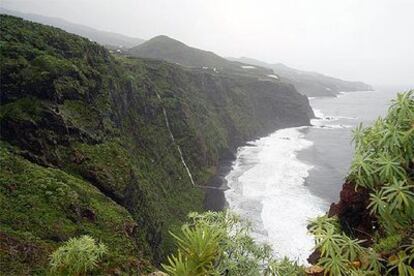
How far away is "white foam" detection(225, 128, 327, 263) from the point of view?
4016cm

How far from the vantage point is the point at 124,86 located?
49750 mm

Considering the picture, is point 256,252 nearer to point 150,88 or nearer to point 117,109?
point 117,109

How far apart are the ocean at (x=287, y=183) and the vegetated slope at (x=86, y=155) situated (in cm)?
678

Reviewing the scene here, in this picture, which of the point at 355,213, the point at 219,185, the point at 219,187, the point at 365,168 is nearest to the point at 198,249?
the point at 365,168

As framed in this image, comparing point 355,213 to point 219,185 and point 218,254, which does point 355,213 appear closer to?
point 218,254

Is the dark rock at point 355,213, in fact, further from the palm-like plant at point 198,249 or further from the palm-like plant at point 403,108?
the palm-like plant at point 198,249

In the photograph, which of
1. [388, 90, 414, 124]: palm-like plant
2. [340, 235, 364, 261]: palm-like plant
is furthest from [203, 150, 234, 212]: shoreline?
[388, 90, 414, 124]: palm-like plant

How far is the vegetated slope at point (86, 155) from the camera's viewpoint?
73.5 feet

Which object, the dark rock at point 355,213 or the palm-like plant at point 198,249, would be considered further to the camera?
the dark rock at point 355,213

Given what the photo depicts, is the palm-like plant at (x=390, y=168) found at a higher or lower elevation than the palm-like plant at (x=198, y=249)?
higher

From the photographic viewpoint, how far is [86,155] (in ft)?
105

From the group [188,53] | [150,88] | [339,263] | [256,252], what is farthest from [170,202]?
[188,53]

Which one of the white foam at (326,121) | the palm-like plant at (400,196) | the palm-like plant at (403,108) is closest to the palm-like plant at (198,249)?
the palm-like plant at (400,196)

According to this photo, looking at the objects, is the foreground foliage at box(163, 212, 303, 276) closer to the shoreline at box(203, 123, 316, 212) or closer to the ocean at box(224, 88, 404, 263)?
Result: the ocean at box(224, 88, 404, 263)
